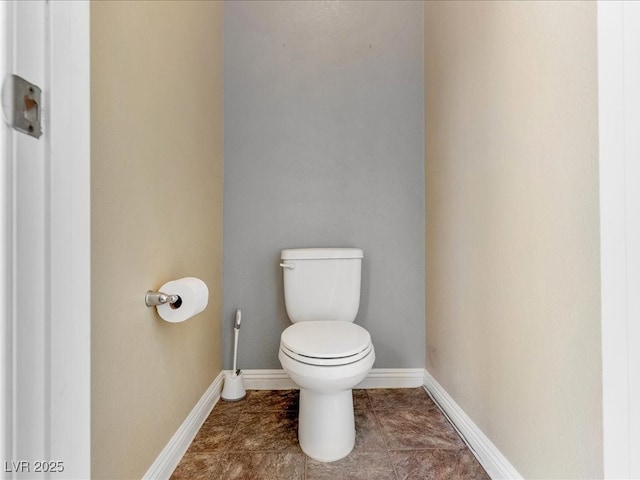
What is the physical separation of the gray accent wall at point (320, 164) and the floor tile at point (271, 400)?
0.62 feet

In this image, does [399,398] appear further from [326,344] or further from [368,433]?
[326,344]

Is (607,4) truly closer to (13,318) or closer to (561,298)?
(561,298)

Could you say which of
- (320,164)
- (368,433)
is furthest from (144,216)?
(368,433)

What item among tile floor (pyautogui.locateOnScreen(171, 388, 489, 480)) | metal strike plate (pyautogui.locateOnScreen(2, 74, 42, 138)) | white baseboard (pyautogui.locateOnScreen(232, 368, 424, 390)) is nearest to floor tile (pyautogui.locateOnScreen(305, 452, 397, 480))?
tile floor (pyautogui.locateOnScreen(171, 388, 489, 480))

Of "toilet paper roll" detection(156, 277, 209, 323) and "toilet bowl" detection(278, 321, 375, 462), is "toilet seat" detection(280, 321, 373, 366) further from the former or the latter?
"toilet paper roll" detection(156, 277, 209, 323)

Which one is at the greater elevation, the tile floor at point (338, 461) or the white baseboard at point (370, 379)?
the white baseboard at point (370, 379)

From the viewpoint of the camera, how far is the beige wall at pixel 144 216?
840 millimetres

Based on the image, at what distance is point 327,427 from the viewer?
50.0 inches

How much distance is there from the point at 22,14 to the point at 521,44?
1.18 m

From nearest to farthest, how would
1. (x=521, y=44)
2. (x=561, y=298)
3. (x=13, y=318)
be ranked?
(x=13, y=318), (x=561, y=298), (x=521, y=44)

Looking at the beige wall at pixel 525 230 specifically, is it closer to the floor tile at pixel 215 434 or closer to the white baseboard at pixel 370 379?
the white baseboard at pixel 370 379

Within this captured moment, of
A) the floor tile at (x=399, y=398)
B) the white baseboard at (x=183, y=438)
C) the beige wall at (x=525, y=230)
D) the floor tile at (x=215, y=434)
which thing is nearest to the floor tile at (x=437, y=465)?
the beige wall at (x=525, y=230)

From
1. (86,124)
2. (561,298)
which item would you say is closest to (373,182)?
(561,298)

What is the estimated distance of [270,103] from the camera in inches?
74.8
